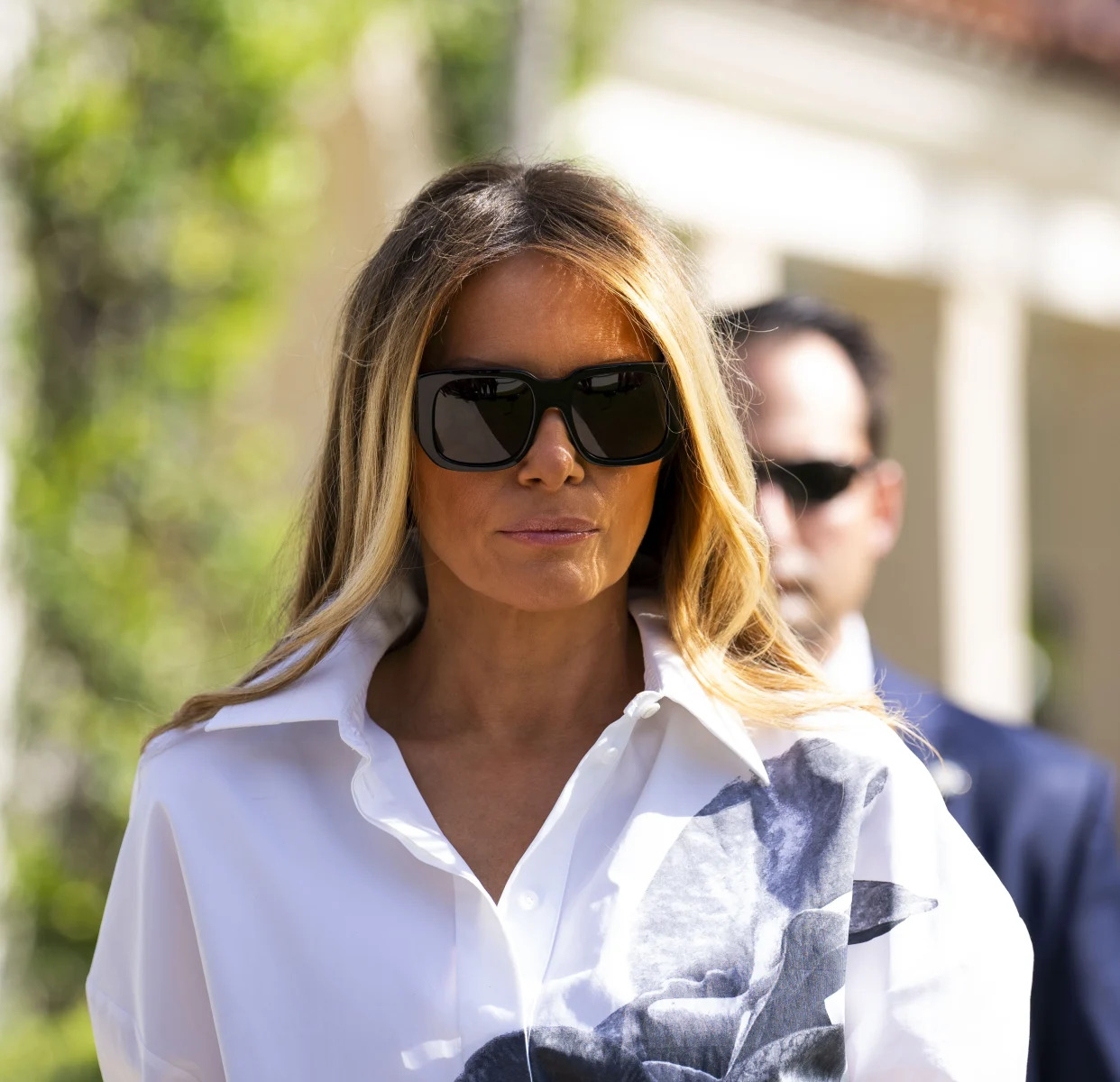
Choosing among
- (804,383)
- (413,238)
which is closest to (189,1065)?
(413,238)

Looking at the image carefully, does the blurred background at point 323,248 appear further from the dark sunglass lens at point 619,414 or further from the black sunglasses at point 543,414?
the dark sunglass lens at point 619,414

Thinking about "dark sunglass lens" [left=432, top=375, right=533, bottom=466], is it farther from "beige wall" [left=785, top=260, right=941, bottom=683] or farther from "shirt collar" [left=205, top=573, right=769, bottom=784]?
"beige wall" [left=785, top=260, right=941, bottom=683]

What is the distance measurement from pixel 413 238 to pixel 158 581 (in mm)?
4181

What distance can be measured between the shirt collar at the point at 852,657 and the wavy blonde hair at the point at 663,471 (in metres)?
0.70

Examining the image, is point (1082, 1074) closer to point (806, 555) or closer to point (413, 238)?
point (806, 555)

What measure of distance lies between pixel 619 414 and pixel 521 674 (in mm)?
388

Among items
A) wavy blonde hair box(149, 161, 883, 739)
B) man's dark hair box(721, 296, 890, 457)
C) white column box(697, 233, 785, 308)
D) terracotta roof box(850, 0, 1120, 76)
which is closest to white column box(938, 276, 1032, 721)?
terracotta roof box(850, 0, 1120, 76)

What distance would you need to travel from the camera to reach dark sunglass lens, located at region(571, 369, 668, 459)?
5.74 feet

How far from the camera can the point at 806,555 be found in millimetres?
2715

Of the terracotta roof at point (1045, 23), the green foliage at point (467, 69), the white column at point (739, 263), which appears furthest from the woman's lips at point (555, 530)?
the terracotta roof at point (1045, 23)

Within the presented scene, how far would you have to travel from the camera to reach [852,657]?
2.73 metres

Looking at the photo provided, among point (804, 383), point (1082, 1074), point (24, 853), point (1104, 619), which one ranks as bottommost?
point (1104, 619)

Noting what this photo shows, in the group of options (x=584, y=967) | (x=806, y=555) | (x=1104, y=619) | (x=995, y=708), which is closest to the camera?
(x=584, y=967)

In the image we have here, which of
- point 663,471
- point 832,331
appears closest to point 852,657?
point 832,331
